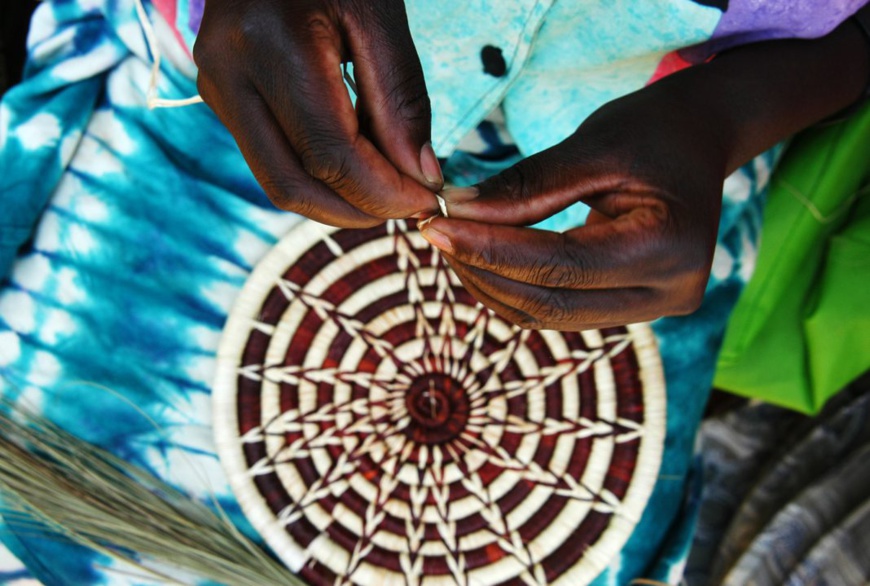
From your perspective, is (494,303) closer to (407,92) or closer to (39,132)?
(407,92)

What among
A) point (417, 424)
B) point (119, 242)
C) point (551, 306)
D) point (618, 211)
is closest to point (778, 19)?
point (618, 211)

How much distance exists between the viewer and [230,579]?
835mm

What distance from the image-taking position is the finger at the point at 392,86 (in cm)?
52

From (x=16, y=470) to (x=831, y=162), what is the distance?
3.69 feet

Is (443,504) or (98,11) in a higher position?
(98,11)

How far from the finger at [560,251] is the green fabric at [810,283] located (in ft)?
1.67

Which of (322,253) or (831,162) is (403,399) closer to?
(322,253)

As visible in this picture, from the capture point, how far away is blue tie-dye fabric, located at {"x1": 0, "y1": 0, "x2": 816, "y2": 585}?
842 mm

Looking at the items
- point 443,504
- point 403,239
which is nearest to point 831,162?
point 403,239

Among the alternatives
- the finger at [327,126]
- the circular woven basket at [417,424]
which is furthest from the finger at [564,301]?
the circular woven basket at [417,424]

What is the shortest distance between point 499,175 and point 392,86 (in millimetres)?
119

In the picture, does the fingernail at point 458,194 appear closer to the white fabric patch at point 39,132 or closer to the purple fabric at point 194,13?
the purple fabric at point 194,13

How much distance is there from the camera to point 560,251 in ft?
1.89

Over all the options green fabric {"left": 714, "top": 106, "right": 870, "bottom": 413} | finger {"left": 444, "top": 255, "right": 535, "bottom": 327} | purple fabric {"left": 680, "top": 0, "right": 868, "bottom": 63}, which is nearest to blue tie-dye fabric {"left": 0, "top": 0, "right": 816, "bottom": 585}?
purple fabric {"left": 680, "top": 0, "right": 868, "bottom": 63}
